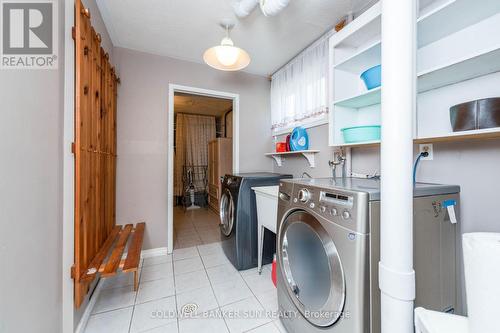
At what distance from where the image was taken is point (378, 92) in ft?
4.21

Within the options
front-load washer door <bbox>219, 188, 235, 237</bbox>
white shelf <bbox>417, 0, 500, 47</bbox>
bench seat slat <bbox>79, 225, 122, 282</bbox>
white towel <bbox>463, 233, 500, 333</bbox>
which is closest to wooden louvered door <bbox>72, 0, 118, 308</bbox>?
bench seat slat <bbox>79, 225, 122, 282</bbox>

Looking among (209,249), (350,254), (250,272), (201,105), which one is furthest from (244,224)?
(201,105)

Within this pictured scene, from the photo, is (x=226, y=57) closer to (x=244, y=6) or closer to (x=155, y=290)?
(x=244, y=6)

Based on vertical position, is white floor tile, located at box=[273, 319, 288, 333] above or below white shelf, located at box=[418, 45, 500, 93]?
below

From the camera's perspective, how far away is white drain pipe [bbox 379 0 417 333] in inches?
28.0

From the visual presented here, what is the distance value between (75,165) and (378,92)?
76.2 inches

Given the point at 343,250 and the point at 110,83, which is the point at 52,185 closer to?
the point at 110,83

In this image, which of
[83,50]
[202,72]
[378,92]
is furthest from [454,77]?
[202,72]

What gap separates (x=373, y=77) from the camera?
4.24 ft

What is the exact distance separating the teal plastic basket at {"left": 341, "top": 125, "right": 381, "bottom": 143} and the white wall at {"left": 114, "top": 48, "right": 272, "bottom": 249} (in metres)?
1.91

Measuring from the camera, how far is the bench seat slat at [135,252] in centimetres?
151

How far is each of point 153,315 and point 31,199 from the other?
1.13m

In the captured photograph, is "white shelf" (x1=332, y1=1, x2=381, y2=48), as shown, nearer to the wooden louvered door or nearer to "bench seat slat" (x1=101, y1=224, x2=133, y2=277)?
the wooden louvered door

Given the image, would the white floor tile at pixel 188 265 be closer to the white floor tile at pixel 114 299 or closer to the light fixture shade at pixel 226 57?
the white floor tile at pixel 114 299
